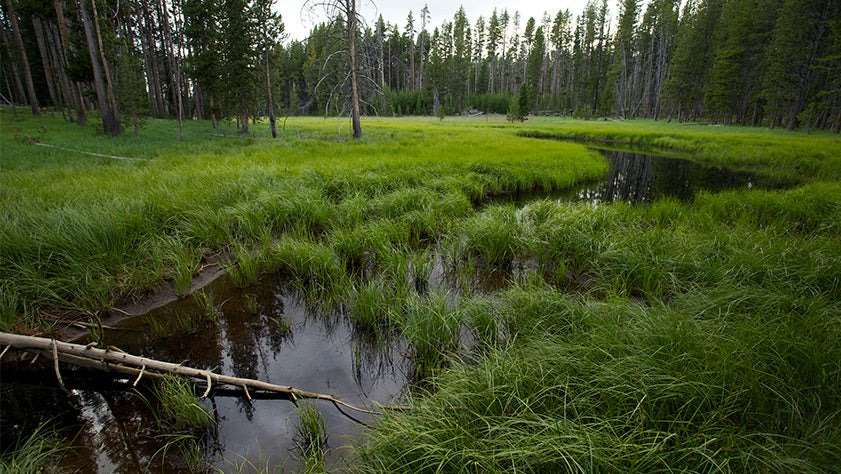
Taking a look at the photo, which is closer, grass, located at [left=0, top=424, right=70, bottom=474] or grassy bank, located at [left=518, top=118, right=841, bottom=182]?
grass, located at [left=0, top=424, right=70, bottom=474]

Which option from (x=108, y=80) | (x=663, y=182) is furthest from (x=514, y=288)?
(x=108, y=80)

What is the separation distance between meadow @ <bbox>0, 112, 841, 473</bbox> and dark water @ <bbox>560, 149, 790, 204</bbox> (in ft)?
5.40

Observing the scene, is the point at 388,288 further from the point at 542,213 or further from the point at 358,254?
the point at 542,213

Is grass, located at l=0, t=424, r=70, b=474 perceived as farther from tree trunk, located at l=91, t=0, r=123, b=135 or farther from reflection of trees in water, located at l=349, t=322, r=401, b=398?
tree trunk, located at l=91, t=0, r=123, b=135

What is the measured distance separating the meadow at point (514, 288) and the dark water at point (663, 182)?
165cm

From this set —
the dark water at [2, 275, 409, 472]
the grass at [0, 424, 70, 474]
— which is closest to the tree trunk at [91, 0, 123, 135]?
the dark water at [2, 275, 409, 472]

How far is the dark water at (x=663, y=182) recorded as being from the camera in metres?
9.56

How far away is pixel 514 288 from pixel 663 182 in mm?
10979

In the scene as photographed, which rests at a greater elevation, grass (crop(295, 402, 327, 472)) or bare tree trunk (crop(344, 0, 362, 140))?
bare tree trunk (crop(344, 0, 362, 140))

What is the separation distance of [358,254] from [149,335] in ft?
8.64

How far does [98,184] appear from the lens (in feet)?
20.8

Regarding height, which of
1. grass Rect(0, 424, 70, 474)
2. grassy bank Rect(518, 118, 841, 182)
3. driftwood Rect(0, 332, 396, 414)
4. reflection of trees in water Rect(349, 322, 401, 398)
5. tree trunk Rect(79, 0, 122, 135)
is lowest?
reflection of trees in water Rect(349, 322, 401, 398)

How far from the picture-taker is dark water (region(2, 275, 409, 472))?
90.9 inches

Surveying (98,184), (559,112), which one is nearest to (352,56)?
(98,184)
